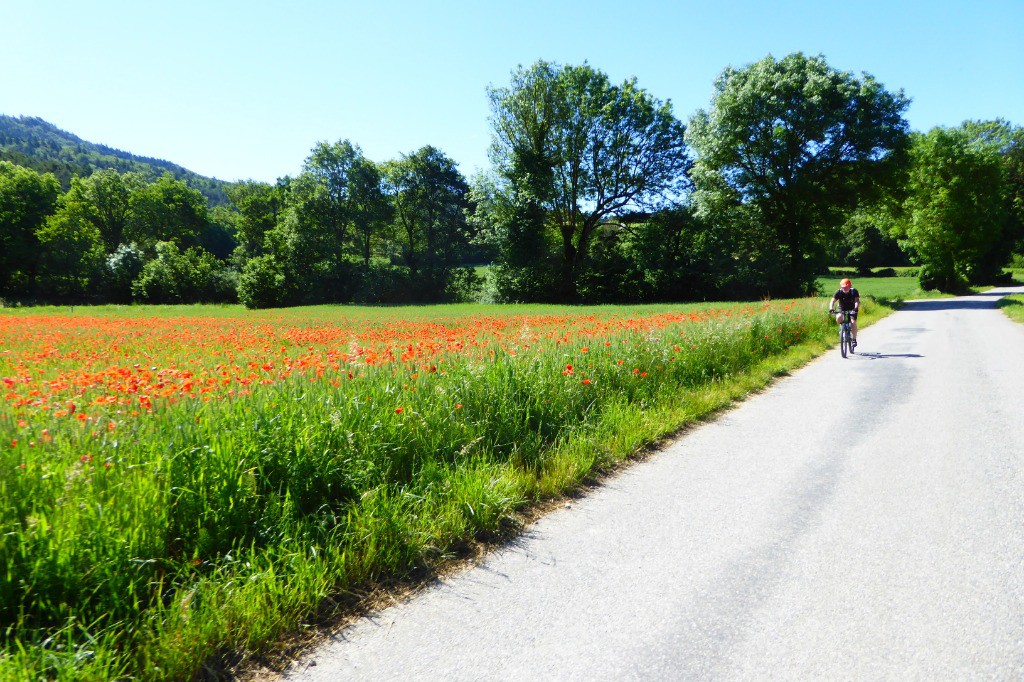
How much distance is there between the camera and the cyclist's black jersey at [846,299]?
13.3 m

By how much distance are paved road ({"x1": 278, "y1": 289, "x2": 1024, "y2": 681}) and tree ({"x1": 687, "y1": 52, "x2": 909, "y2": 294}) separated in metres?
32.3

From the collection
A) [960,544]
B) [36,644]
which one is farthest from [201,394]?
[960,544]

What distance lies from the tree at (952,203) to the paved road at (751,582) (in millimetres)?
50704

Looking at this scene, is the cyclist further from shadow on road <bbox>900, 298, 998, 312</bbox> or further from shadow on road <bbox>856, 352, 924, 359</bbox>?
shadow on road <bbox>900, 298, 998, 312</bbox>

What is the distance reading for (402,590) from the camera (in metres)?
3.15

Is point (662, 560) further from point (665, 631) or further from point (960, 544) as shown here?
point (960, 544)

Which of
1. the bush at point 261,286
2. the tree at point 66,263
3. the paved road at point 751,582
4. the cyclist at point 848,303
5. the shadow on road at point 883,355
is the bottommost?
the shadow on road at point 883,355

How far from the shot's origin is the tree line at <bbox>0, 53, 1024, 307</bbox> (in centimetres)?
3384

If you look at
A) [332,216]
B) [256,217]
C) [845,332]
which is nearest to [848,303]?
[845,332]

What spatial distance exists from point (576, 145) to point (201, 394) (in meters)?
40.9

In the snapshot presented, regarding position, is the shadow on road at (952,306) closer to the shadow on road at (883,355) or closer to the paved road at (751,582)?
the shadow on road at (883,355)

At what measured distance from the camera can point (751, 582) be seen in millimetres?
3146

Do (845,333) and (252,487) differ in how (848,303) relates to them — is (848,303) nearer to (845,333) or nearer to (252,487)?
(845,333)

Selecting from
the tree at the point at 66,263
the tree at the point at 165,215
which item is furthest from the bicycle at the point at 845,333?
the tree at the point at 165,215
